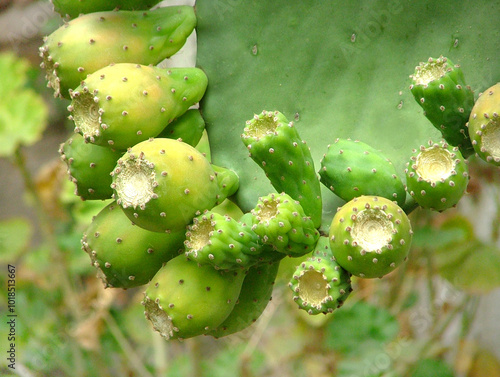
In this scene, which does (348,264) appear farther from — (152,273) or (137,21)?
(137,21)

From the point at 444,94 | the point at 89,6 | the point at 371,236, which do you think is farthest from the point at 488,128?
the point at 89,6

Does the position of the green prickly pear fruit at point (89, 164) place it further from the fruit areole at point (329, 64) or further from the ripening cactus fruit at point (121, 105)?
the fruit areole at point (329, 64)

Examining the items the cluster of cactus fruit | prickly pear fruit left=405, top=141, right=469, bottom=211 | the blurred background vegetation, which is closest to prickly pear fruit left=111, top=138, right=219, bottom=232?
the cluster of cactus fruit

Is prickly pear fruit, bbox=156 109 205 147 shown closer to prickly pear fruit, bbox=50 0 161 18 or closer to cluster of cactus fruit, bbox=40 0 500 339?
cluster of cactus fruit, bbox=40 0 500 339

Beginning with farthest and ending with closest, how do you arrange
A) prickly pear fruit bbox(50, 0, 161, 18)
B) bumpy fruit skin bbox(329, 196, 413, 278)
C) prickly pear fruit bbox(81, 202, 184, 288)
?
prickly pear fruit bbox(50, 0, 161, 18) < prickly pear fruit bbox(81, 202, 184, 288) < bumpy fruit skin bbox(329, 196, 413, 278)

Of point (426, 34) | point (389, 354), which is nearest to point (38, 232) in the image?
point (389, 354)
